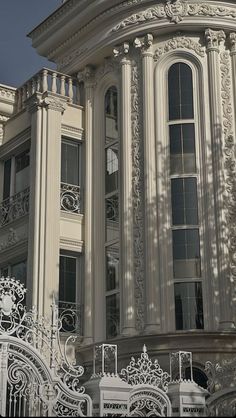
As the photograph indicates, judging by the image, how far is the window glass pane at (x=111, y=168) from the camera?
60.0ft

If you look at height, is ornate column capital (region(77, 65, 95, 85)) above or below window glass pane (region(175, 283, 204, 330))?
above

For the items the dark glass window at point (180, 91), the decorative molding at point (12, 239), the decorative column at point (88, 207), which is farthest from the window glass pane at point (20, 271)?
the dark glass window at point (180, 91)

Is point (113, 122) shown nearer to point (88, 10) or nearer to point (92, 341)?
point (88, 10)

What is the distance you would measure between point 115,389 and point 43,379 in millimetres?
1245

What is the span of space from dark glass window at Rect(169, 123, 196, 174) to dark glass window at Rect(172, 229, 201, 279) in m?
1.53

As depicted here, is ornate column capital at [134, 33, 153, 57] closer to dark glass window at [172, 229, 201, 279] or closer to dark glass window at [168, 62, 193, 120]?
dark glass window at [168, 62, 193, 120]

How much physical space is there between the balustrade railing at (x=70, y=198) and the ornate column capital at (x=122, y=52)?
341 cm

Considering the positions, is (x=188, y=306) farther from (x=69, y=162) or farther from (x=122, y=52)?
(x=122, y=52)

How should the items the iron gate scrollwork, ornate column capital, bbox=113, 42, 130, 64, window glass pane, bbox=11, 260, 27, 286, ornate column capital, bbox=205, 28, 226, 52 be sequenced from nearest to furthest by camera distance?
the iron gate scrollwork
ornate column capital, bbox=205, 28, 226, 52
ornate column capital, bbox=113, 42, 130, 64
window glass pane, bbox=11, 260, 27, 286

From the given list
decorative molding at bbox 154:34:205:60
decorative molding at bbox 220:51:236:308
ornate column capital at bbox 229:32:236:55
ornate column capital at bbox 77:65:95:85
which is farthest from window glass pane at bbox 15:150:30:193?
ornate column capital at bbox 229:32:236:55

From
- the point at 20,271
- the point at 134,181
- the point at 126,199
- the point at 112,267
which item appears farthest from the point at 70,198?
the point at 20,271

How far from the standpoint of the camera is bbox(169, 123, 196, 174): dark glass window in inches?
682

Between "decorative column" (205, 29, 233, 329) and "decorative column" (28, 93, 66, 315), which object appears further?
"decorative column" (28, 93, 66, 315)

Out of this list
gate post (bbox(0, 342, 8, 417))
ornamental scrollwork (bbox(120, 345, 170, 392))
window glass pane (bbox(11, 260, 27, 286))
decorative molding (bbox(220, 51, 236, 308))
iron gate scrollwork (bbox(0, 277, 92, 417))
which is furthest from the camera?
window glass pane (bbox(11, 260, 27, 286))
